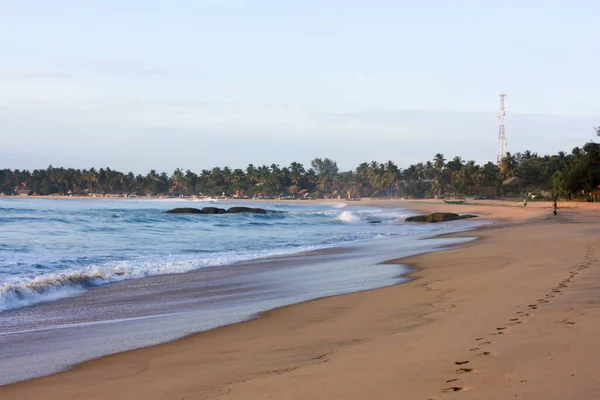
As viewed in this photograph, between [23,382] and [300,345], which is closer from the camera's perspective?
[23,382]

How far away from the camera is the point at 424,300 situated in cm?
959

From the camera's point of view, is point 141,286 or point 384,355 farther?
point 141,286

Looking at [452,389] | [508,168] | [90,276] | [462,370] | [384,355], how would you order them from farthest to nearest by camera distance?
[508,168] → [90,276] → [384,355] → [462,370] → [452,389]

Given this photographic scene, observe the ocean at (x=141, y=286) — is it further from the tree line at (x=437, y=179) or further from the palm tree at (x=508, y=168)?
the palm tree at (x=508, y=168)

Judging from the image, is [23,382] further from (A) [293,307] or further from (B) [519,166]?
(B) [519,166]

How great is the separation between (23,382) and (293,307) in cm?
467

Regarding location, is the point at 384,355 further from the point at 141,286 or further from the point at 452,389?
the point at 141,286

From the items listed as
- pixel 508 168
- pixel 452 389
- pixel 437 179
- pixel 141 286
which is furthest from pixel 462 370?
pixel 437 179

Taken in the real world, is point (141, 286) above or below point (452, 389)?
below

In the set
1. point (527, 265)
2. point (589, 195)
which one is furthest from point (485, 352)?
point (589, 195)

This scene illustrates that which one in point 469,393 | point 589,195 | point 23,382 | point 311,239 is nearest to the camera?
point 469,393

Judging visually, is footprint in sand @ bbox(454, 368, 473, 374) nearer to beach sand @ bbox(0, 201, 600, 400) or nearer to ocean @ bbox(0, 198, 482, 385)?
beach sand @ bbox(0, 201, 600, 400)

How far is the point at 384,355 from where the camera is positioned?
5793 millimetres

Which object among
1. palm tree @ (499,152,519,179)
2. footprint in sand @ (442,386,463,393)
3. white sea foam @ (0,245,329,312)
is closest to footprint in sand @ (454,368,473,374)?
footprint in sand @ (442,386,463,393)
